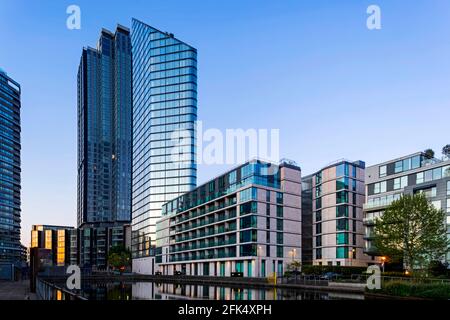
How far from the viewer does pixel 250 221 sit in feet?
279

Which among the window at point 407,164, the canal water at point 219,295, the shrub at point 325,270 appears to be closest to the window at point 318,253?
the shrub at point 325,270

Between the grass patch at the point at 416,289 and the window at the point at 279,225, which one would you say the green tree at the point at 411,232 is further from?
the window at the point at 279,225

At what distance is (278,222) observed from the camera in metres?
88.8

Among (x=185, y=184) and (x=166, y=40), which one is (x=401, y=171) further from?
(x=166, y=40)

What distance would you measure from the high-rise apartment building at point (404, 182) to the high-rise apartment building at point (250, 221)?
48.8ft

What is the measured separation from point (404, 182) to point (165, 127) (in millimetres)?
89409

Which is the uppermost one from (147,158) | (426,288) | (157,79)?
(157,79)

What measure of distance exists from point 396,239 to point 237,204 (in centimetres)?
4025

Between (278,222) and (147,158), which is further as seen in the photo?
(147,158)

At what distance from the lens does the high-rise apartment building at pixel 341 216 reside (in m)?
89.4

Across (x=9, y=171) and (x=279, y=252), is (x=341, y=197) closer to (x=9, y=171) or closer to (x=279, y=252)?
(x=279, y=252)

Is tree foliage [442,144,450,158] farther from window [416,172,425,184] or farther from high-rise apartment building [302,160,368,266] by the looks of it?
high-rise apartment building [302,160,368,266]
